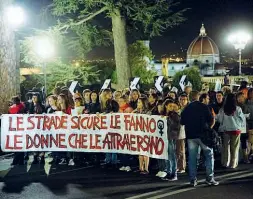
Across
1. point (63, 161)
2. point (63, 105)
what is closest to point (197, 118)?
point (63, 105)

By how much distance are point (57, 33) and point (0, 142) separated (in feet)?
45.9

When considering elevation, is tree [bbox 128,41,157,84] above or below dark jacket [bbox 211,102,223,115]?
above

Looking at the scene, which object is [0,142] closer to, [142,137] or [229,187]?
[142,137]

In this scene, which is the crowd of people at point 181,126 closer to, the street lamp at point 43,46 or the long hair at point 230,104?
the long hair at point 230,104

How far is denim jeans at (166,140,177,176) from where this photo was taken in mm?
9430

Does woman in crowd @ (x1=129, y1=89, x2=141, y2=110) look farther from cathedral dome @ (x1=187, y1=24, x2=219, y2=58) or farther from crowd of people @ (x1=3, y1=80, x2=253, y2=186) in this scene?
cathedral dome @ (x1=187, y1=24, x2=219, y2=58)

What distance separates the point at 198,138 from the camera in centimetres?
880

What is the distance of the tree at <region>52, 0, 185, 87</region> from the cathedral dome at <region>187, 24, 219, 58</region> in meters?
82.2

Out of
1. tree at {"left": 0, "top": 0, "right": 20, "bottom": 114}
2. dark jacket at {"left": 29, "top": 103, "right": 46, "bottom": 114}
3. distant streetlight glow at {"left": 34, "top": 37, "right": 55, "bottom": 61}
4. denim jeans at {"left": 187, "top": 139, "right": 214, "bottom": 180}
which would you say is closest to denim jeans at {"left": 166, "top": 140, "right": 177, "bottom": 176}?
denim jeans at {"left": 187, "top": 139, "right": 214, "bottom": 180}

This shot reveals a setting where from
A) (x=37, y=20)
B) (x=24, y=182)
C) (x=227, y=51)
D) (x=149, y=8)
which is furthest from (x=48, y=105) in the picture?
(x=227, y=51)

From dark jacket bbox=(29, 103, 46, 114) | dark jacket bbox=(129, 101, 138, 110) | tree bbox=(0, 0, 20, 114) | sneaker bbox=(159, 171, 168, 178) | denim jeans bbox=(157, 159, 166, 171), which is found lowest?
sneaker bbox=(159, 171, 168, 178)

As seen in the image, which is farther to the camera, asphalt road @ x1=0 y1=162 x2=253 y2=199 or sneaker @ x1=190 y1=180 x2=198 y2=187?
sneaker @ x1=190 y1=180 x2=198 y2=187

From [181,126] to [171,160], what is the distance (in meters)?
0.88

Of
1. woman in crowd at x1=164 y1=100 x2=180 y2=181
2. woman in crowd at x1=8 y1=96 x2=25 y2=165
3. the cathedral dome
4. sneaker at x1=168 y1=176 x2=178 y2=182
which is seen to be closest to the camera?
sneaker at x1=168 y1=176 x2=178 y2=182
